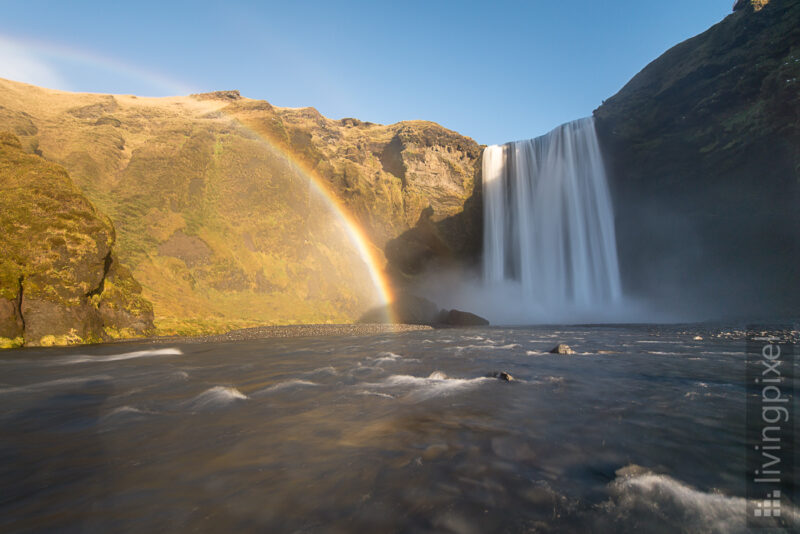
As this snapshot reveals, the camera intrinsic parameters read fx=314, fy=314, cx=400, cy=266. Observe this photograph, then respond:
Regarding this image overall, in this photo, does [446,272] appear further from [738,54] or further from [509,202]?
[738,54]

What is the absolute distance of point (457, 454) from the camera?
3303 millimetres

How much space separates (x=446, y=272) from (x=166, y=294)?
38793 mm

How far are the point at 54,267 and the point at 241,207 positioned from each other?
24.4 m

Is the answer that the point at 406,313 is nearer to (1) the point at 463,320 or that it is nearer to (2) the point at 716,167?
(1) the point at 463,320

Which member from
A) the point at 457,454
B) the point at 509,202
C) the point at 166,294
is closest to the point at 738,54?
the point at 509,202

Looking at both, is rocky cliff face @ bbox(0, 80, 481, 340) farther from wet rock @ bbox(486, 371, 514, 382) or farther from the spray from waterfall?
wet rock @ bbox(486, 371, 514, 382)

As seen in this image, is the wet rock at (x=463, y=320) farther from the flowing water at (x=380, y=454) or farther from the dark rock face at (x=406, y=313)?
the flowing water at (x=380, y=454)

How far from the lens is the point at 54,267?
1587 centimetres

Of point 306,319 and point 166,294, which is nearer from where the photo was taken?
point 166,294

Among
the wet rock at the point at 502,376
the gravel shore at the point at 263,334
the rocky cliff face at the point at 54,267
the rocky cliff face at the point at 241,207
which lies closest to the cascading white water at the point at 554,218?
the rocky cliff face at the point at 241,207

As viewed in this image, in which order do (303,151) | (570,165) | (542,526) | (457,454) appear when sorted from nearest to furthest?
(542,526), (457,454), (570,165), (303,151)

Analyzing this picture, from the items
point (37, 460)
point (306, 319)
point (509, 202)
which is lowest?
point (306, 319)

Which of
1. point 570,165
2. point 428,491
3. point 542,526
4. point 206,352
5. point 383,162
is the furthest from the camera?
point 383,162

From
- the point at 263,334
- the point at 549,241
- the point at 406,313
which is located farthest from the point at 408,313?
the point at 549,241
